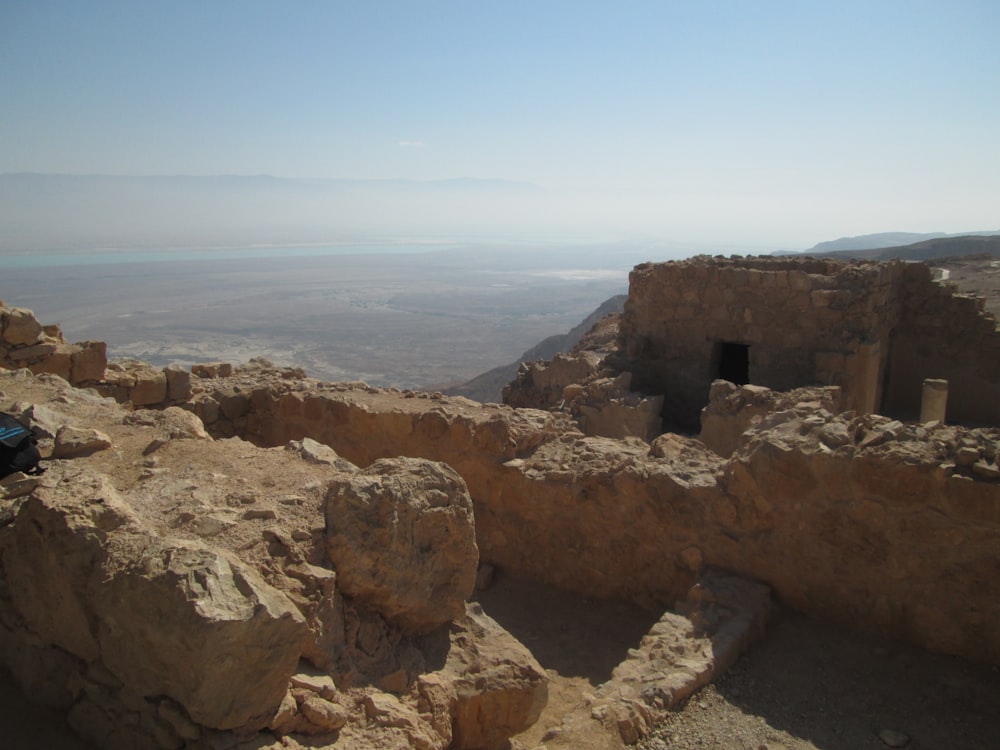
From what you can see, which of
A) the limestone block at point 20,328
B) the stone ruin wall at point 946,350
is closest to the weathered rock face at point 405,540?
the limestone block at point 20,328

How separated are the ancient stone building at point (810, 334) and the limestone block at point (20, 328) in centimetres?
710

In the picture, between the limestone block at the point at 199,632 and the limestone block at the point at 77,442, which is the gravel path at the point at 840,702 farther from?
the limestone block at the point at 77,442

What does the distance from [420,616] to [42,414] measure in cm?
271

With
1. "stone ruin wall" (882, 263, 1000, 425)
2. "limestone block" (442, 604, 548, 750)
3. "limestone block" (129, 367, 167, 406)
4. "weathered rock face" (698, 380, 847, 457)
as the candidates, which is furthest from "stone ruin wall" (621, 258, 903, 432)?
"limestone block" (442, 604, 548, 750)

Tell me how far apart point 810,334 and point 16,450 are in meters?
8.47

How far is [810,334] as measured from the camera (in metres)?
8.83

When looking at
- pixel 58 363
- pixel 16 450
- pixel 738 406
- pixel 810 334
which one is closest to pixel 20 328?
pixel 58 363

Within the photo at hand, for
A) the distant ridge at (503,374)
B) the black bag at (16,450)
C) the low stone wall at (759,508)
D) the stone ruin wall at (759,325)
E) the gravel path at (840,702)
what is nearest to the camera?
the black bag at (16,450)

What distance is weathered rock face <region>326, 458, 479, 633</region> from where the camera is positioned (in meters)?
2.94

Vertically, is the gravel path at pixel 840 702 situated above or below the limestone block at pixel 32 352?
below

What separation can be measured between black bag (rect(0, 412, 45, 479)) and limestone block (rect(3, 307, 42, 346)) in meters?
4.28

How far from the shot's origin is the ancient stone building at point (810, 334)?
8.75 meters

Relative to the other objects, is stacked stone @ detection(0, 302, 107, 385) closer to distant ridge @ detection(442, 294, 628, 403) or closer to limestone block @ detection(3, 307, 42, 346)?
limestone block @ detection(3, 307, 42, 346)

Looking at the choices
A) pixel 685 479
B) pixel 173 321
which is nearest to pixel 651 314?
pixel 685 479
